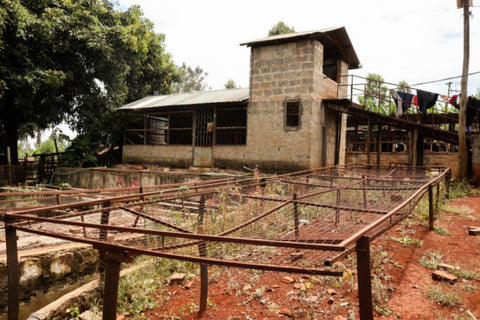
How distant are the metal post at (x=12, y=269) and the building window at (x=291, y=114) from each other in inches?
376

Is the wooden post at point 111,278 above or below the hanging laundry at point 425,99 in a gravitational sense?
below

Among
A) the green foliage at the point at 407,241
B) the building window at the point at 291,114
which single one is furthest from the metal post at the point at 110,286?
the building window at the point at 291,114

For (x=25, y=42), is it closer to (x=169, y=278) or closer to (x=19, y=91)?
(x=19, y=91)

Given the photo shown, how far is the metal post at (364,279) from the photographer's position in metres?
1.77

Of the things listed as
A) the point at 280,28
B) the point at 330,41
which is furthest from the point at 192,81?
the point at 330,41

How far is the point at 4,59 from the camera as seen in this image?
12.2 m

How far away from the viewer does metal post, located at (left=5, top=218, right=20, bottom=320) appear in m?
2.54

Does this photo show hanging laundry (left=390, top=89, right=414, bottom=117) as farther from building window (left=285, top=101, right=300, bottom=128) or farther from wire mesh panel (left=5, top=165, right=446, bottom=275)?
wire mesh panel (left=5, top=165, right=446, bottom=275)

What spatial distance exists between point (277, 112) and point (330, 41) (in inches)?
142

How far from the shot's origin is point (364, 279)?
178 cm

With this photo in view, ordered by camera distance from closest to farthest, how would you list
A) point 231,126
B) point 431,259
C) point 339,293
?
1. point 339,293
2. point 431,259
3. point 231,126

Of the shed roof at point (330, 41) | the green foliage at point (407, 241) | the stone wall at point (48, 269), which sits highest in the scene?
the shed roof at point (330, 41)

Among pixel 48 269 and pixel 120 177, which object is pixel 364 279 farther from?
pixel 120 177

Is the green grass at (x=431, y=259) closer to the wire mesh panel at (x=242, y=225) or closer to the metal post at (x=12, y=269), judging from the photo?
the wire mesh panel at (x=242, y=225)
